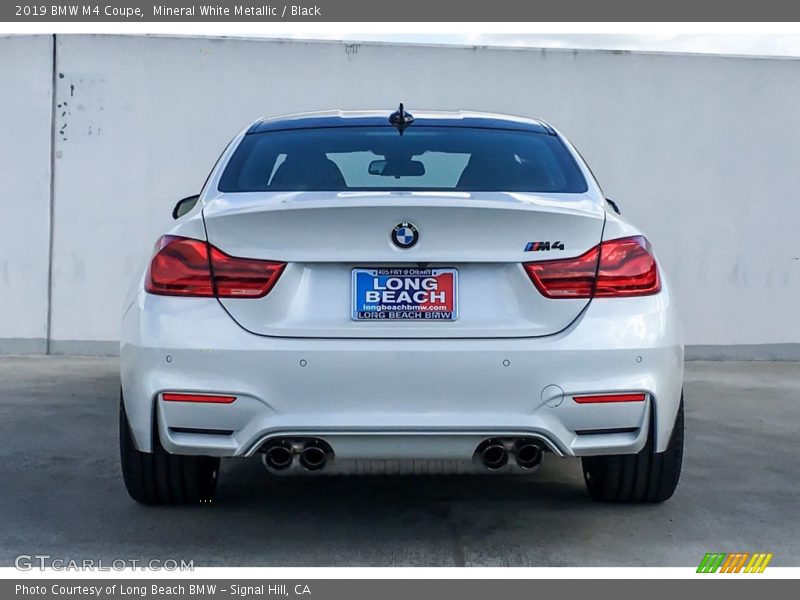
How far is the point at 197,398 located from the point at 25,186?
6.77 meters

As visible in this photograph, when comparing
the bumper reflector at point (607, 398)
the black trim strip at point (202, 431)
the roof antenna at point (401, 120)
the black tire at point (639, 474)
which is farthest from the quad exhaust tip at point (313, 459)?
the roof antenna at point (401, 120)

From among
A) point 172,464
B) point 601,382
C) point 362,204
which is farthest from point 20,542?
point 601,382

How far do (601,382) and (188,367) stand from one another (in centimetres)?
125

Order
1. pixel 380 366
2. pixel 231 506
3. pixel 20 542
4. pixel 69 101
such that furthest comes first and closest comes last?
pixel 69 101 < pixel 231 506 < pixel 20 542 < pixel 380 366

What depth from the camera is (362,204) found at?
11.4 ft

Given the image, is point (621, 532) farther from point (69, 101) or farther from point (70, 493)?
point (69, 101)

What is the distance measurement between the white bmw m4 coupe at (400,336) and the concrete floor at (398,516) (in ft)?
1.12

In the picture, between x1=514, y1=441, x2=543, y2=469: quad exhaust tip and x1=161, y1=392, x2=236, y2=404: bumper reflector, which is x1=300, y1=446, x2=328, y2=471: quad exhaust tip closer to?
x1=161, y1=392, x2=236, y2=404: bumper reflector

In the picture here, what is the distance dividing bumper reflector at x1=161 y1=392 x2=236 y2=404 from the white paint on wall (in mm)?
6566

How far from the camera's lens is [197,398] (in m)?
3.46

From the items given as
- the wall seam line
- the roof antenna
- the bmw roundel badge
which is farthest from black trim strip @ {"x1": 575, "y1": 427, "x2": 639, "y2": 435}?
the wall seam line

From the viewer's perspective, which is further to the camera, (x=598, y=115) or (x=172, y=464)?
(x=598, y=115)

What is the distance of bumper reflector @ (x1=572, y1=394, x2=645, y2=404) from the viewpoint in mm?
3434

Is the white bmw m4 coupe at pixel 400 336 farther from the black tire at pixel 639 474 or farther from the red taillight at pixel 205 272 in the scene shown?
the black tire at pixel 639 474
